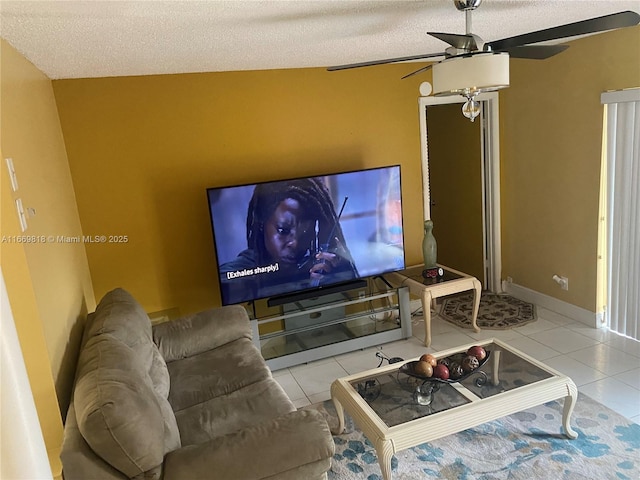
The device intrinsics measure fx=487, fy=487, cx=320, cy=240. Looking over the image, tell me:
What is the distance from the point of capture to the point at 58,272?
8.41 feet

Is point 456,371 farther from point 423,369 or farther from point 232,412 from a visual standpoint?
point 232,412

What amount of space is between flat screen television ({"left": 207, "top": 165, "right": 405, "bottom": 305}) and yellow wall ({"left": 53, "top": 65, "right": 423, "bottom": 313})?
372 mm

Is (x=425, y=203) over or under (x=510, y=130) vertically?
under

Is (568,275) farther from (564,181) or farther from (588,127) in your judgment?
(588,127)

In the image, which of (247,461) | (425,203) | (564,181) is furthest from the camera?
(425,203)

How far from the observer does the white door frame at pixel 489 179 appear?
4.59m

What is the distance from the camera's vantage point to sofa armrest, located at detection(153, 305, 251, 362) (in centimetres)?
318

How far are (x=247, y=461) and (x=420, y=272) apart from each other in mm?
2831

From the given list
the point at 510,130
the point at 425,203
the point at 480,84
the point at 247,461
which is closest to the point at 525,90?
the point at 510,130

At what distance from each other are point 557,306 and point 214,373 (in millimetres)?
3235

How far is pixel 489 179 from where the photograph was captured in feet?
16.1

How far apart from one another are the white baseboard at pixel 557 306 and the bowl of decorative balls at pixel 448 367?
1837 mm

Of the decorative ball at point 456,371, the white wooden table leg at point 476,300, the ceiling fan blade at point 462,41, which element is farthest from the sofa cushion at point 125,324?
the white wooden table leg at point 476,300

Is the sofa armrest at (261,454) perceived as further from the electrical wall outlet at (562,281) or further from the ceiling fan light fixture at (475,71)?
the electrical wall outlet at (562,281)
